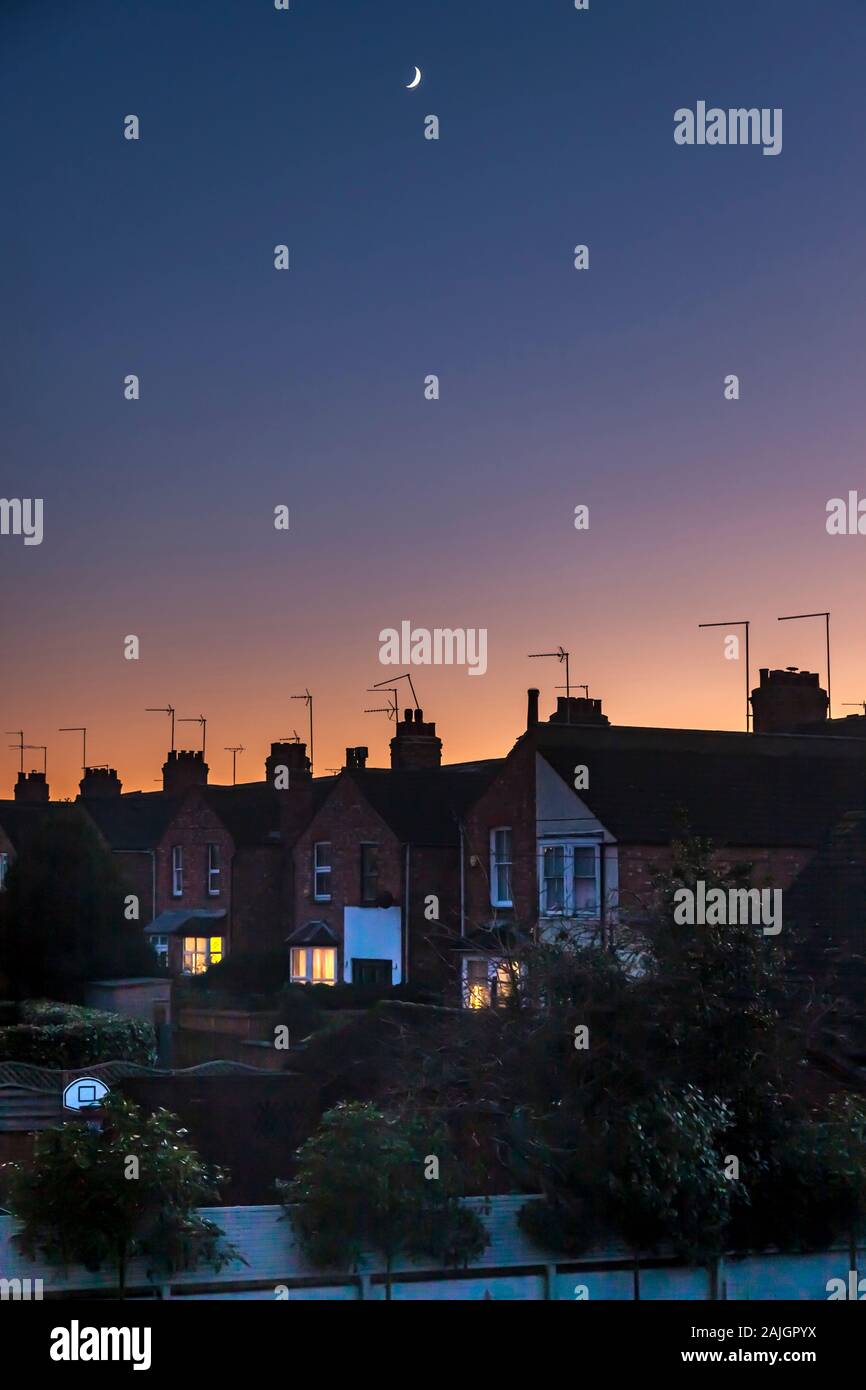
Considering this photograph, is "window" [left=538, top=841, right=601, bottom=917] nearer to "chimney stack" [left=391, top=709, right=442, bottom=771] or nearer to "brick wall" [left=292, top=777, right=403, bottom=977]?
"brick wall" [left=292, top=777, right=403, bottom=977]

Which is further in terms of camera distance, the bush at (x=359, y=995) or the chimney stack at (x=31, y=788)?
the chimney stack at (x=31, y=788)

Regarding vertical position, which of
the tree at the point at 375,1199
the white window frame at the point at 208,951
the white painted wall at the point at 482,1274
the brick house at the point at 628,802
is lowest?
the white painted wall at the point at 482,1274

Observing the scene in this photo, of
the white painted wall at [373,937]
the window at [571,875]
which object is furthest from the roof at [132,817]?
the window at [571,875]

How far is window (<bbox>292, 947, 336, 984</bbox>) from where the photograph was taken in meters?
34.4

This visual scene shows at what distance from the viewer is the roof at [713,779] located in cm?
2453

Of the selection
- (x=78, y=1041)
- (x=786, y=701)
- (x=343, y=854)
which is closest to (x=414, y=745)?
(x=343, y=854)

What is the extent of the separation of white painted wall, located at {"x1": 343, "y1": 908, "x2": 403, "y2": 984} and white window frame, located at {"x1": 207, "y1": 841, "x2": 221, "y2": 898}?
6157 millimetres

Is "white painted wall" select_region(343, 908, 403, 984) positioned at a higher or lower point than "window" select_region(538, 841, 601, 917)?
lower

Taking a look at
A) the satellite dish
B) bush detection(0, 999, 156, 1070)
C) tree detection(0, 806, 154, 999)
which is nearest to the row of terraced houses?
tree detection(0, 806, 154, 999)

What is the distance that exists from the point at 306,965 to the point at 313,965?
0.82 feet

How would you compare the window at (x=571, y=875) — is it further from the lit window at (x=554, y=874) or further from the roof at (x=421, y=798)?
the roof at (x=421, y=798)

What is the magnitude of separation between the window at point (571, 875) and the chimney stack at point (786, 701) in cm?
525
